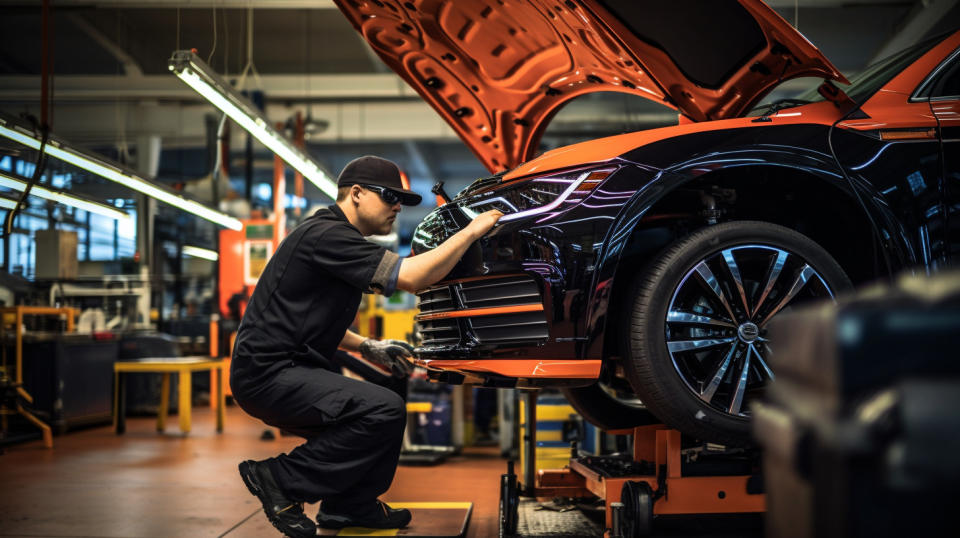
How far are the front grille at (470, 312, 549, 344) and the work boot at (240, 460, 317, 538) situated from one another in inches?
35.2

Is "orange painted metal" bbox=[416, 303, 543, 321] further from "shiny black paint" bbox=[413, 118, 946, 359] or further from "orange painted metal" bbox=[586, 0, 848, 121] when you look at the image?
"orange painted metal" bbox=[586, 0, 848, 121]

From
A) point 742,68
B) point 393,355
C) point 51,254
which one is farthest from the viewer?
point 51,254

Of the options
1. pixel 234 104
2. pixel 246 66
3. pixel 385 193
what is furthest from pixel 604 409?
pixel 246 66

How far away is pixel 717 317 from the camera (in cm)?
215

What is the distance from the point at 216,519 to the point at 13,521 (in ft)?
2.89

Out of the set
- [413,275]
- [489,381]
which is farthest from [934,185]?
[413,275]

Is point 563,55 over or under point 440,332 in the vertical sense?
over

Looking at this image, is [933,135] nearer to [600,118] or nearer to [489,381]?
[489,381]

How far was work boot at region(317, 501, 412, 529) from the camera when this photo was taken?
8.33 ft

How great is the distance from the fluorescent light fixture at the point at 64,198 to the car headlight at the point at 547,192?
4782 mm

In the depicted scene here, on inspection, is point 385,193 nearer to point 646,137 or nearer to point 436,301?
point 436,301

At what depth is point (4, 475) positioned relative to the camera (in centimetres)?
451

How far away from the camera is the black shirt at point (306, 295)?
2480 mm

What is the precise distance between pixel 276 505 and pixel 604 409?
1.45 m
